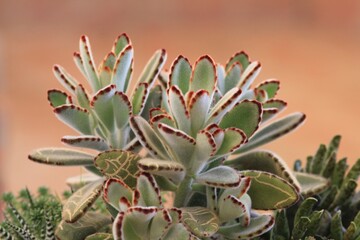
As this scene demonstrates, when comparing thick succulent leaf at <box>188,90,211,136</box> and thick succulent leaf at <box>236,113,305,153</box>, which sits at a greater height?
thick succulent leaf at <box>188,90,211,136</box>

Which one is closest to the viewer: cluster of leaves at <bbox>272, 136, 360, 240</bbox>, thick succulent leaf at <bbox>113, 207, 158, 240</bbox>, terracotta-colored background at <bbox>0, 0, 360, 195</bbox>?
thick succulent leaf at <bbox>113, 207, 158, 240</bbox>

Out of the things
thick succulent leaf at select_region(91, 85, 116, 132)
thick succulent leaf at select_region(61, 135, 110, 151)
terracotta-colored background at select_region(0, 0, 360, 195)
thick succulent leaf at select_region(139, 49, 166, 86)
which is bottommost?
thick succulent leaf at select_region(61, 135, 110, 151)

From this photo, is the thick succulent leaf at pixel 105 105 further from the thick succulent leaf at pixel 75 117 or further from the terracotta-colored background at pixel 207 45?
the terracotta-colored background at pixel 207 45

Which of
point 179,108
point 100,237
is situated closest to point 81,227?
point 100,237

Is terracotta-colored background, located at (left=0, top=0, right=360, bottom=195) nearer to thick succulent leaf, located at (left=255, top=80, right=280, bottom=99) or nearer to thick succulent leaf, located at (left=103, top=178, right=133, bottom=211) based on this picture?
thick succulent leaf, located at (left=255, top=80, right=280, bottom=99)

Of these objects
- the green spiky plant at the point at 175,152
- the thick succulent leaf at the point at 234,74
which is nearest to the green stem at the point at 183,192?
the green spiky plant at the point at 175,152

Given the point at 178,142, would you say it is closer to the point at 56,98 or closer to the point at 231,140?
the point at 231,140

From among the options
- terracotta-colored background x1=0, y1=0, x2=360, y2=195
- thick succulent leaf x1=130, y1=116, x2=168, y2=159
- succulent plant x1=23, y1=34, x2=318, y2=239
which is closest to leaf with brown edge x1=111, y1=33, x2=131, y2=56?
succulent plant x1=23, y1=34, x2=318, y2=239
